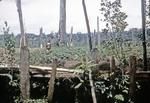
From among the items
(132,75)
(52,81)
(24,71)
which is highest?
(24,71)

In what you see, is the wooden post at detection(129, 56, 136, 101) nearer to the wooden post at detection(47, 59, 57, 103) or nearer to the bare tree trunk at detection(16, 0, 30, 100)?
the wooden post at detection(47, 59, 57, 103)

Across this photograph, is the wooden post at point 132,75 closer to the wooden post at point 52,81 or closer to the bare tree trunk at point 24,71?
the wooden post at point 52,81

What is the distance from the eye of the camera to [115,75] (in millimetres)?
12453

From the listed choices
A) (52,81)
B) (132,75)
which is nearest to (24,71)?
(52,81)

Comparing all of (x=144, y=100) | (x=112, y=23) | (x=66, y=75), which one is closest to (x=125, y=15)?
(x=112, y=23)

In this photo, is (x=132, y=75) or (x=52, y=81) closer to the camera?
(x=52, y=81)

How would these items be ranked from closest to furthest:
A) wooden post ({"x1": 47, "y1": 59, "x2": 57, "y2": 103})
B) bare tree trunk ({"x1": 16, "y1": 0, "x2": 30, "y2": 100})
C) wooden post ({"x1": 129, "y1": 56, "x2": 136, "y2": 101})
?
wooden post ({"x1": 47, "y1": 59, "x2": 57, "y2": 103}), wooden post ({"x1": 129, "y1": 56, "x2": 136, "y2": 101}), bare tree trunk ({"x1": 16, "y1": 0, "x2": 30, "y2": 100})

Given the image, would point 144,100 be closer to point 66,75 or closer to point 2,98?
point 66,75

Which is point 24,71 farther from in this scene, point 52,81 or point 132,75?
point 132,75

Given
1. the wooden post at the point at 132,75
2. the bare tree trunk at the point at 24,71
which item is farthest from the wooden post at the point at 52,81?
the wooden post at the point at 132,75

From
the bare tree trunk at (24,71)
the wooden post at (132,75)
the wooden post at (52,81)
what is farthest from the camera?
the bare tree trunk at (24,71)

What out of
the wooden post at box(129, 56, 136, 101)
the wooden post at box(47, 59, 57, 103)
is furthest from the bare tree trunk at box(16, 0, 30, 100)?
the wooden post at box(129, 56, 136, 101)

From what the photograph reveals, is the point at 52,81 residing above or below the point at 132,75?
below

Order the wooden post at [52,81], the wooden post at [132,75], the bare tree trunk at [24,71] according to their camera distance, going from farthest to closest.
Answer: the bare tree trunk at [24,71]
the wooden post at [132,75]
the wooden post at [52,81]
